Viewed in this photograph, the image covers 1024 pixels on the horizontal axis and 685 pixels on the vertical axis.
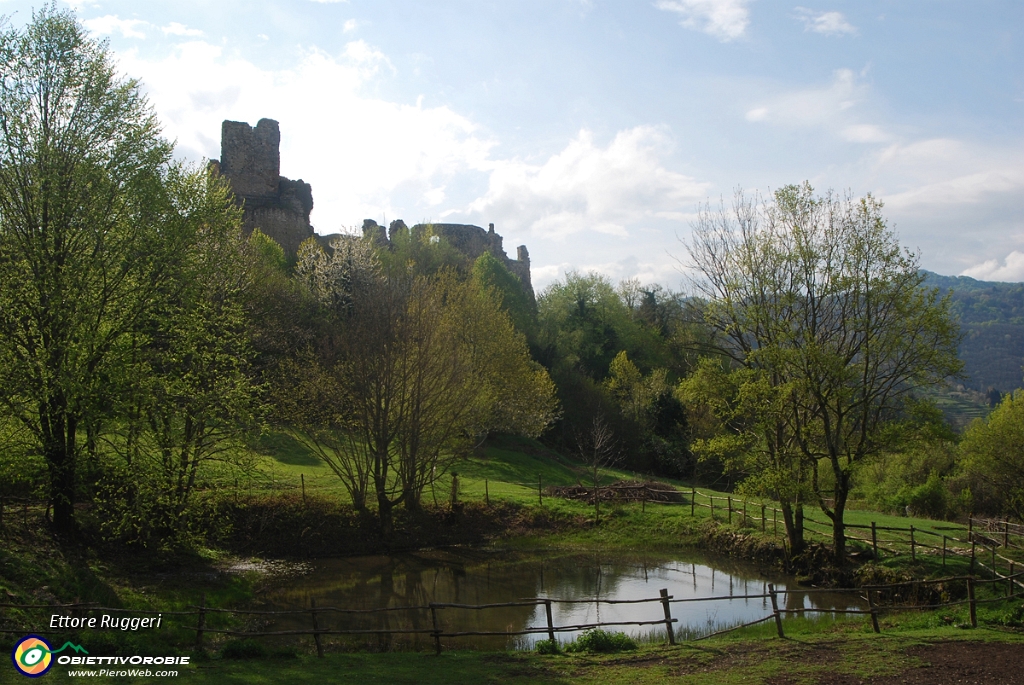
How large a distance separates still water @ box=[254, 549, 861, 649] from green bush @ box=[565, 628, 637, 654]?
187 cm

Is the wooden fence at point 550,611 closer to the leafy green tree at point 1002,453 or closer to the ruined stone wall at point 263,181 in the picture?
the leafy green tree at point 1002,453

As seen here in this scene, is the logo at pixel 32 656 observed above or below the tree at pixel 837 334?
below

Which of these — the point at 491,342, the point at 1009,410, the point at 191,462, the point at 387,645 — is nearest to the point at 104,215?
the point at 191,462

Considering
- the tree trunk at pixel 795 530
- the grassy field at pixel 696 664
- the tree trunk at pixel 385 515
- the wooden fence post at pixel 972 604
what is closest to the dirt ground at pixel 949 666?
the grassy field at pixel 696 664

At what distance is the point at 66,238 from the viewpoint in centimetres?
1647

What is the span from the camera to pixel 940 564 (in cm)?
1839

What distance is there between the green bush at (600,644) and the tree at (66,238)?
1126 cm

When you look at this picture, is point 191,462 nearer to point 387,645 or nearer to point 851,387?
point 387,645

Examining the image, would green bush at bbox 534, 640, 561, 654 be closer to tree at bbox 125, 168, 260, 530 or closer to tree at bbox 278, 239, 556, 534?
tree at bbox 125, 168, 260, 530

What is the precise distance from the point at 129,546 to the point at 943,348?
22.1 metres

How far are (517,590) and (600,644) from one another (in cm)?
751

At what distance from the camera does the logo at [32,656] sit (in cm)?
909

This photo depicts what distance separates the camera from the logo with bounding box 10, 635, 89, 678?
9.09 meters

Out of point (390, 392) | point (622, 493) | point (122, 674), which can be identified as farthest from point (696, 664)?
point (622, 493)
